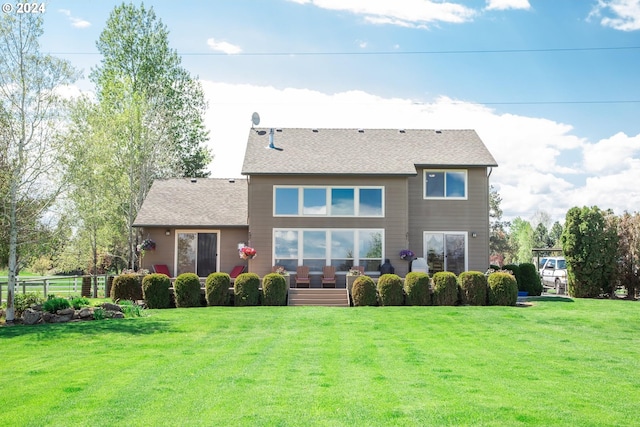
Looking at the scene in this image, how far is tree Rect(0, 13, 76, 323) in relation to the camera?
15.2 m

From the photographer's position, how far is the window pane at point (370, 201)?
73.6 ft

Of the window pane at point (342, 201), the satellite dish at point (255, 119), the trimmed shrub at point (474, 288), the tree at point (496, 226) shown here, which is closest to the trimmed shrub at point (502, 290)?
the trimmed shrub at point (474, 288)

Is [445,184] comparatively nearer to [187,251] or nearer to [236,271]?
[236,271]

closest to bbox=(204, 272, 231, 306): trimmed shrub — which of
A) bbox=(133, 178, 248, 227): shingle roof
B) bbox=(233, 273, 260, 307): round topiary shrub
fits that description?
bbox=(233, 273, 260, 307): round topiary shrub

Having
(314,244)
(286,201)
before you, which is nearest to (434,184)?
(314,244)

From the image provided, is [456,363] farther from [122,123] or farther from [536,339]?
[122,123]

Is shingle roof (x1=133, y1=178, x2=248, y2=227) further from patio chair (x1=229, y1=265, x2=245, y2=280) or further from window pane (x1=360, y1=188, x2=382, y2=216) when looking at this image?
window pane (x1=360, y1=188, x2=382, y2=216)

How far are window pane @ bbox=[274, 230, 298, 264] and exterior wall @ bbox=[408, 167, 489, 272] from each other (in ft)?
14.8

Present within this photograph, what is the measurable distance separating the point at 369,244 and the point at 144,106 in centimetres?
1435

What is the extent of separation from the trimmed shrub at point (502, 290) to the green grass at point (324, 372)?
11.0 feet

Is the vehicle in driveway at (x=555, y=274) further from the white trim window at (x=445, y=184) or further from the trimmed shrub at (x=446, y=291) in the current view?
the trimmed shrub at (x=446, y=291)

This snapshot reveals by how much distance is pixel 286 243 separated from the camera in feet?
73.2

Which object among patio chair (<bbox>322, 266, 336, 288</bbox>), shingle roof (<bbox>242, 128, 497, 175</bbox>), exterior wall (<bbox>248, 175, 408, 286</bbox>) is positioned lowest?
patio chair (<bbox>322, 266, 336, 288</bbox>)

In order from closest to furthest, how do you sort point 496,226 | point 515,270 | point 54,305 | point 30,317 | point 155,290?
point 30,317, point 54,305, point 155,290, point 515,270, point 496,226
